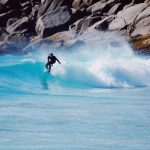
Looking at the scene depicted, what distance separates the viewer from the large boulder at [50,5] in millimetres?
55688

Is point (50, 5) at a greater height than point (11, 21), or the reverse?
point (50, 5)

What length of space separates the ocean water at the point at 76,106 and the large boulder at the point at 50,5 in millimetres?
25659

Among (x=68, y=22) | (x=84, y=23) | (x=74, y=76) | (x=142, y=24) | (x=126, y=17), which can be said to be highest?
(x=68, y=22)

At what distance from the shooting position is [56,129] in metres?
A: 12.2

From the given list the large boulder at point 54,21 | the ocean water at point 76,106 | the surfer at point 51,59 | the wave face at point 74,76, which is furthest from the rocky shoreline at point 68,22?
the surfer at point 51,59

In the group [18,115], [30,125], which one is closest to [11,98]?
[18,115]

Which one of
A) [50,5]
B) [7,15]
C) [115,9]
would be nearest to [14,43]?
[50,5]

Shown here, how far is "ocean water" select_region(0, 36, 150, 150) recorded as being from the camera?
1107 centimetres

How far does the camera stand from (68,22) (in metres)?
51.5

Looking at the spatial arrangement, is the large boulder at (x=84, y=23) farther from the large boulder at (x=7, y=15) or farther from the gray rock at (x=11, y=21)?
the large boulder at (x=7, y=15)

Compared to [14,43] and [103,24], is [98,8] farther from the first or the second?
[14,43]

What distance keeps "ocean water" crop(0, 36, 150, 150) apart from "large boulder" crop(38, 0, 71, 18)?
25.7 m

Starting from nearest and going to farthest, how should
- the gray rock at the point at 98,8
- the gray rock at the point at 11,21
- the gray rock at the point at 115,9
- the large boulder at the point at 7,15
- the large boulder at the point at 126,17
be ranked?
the large boulder at the point at 126,17, the gray rock at the point at 115,9, the gray rock at the point at 98,8, the gray rock at the point at 11,21, the large boulder at the point at 7,15

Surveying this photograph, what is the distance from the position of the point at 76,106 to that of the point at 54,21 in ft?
117
